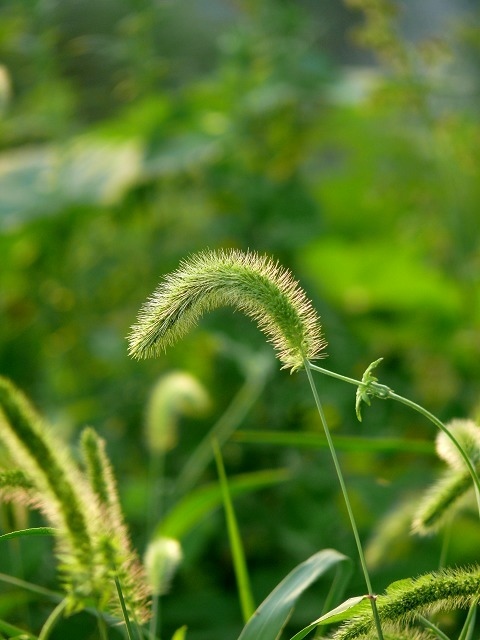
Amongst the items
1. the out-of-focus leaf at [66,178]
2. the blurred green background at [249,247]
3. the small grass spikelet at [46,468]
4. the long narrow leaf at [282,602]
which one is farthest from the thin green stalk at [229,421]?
the small grass spikelet at [46,468]

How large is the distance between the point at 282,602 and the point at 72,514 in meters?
0.22

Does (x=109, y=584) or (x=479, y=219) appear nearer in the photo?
(x=109, y=584)

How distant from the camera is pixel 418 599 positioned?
0.81m

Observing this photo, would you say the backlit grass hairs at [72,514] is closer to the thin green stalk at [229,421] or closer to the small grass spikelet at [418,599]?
the small grass spikelet at [418,599]

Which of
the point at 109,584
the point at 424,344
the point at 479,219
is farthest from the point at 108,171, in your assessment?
the point at 109,584

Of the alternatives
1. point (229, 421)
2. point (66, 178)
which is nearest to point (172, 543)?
point (229, 421)

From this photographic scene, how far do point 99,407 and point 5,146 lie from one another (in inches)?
69.6

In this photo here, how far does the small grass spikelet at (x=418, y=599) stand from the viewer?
2.67ft

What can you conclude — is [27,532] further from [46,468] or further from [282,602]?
[282,602]

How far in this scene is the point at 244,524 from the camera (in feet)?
8.50

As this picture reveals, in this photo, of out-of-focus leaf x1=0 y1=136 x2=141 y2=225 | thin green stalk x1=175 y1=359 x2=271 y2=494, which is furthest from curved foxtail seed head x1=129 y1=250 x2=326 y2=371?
out-of-focus leaf x1=0 y1=136 x2=141 y2=225

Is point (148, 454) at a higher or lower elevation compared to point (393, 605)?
higher

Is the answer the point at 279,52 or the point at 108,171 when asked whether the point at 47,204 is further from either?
Result: the point at 279,52

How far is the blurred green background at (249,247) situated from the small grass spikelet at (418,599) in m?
1.51
